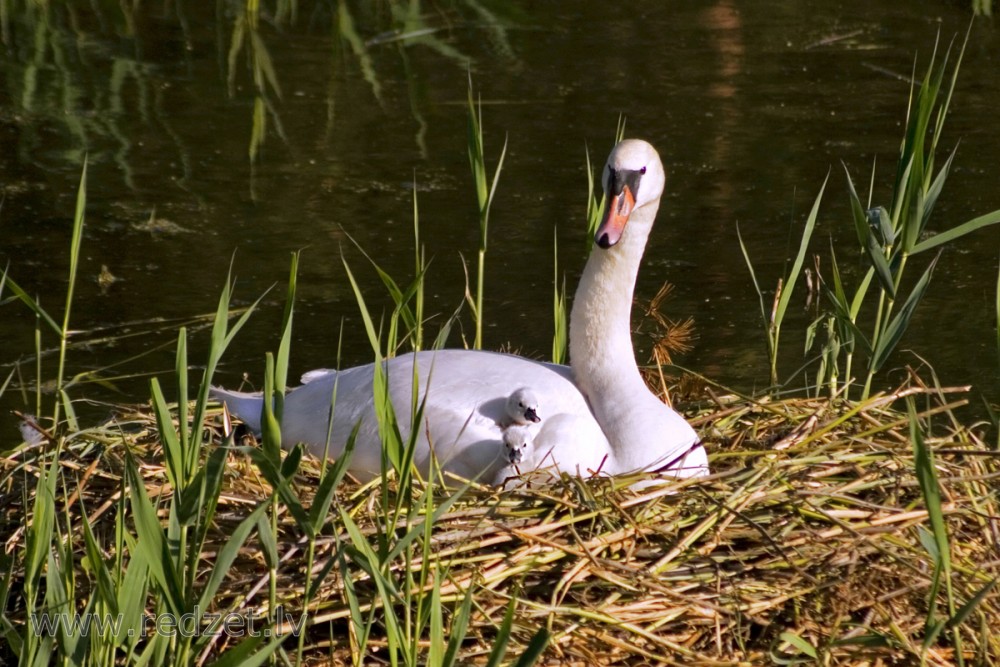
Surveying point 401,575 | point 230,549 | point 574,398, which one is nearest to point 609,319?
point 574,398

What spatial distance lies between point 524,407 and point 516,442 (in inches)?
3.9

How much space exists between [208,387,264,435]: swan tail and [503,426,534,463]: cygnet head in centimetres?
93

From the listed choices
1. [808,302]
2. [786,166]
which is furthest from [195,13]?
[808,302]

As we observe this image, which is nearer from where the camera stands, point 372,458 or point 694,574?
point 694,574

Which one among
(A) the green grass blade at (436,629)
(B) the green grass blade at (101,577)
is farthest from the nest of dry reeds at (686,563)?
(B) the green grass blade at (101,577)

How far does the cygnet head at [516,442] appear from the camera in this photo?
13.0 feet

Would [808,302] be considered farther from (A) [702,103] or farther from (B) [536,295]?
(A) [702,103]

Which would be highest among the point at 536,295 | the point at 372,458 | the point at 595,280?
the point at 595,280

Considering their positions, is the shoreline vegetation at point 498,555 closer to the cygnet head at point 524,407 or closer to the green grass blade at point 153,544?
the green grass blade at point 153,544

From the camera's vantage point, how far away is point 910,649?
11.2ft

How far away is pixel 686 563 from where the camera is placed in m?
3.67

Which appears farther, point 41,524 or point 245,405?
point 245,405

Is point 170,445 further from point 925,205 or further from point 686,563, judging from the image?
point 925,205

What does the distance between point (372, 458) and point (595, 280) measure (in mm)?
843
